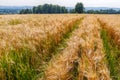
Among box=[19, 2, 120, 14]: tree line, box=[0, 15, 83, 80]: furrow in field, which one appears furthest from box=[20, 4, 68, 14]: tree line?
box=[0, 15, 83, 80]: furrow in field

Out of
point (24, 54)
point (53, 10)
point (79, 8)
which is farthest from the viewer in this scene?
point (53, 10)

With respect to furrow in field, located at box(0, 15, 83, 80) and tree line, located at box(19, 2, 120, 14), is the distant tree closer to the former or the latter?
tree line, located at box(19, 2, 120, 14)

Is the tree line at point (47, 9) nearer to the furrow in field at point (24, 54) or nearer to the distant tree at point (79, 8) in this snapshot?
the distant tree at point (79, 8)

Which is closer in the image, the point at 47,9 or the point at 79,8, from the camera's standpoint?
the point at 79,8

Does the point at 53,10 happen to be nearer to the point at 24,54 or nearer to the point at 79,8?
the point at 79,8

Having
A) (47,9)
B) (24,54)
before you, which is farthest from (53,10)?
(24,54)

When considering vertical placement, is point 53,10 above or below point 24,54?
below

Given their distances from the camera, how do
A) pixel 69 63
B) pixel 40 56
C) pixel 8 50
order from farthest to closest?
pixel 40 56
pixel 8 50
pixel 69 63

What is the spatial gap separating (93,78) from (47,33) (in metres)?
3.84

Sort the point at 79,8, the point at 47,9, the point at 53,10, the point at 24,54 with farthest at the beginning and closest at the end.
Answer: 1. the point at 47,9
2. the point at 53,10
3. the point at 79,8
4. the point at 24,54

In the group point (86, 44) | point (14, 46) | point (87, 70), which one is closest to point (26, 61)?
point (14, 46)

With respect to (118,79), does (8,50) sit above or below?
above

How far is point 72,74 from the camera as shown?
4.02 metres

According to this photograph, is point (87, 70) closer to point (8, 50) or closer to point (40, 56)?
point (8, 50)
